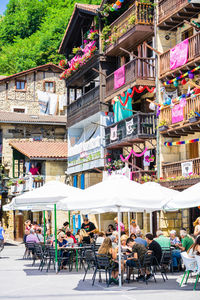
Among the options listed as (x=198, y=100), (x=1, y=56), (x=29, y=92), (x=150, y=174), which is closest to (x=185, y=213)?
(x=150, y=174)

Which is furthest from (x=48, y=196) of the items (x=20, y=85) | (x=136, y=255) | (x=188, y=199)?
(x=20, y=85)

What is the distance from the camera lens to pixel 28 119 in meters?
48.4

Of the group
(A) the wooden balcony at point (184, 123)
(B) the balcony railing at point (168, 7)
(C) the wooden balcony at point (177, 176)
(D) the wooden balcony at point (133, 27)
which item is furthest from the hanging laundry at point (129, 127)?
(B) the balcony railing at point (168, 7)

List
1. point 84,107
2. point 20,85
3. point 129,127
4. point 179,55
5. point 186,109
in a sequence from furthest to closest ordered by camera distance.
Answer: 1. point 20,85
2. point 84,107
3. point 129,127
4. point 179,55
5. point 186,109

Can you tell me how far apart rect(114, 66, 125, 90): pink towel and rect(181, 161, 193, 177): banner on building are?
289 inches

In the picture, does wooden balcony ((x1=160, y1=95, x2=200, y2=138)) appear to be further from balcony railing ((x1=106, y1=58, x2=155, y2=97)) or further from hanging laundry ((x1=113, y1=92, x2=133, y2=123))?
hanging laundry ((x1=113, y1=92, x2=133, y2=123))

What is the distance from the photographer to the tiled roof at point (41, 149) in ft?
142

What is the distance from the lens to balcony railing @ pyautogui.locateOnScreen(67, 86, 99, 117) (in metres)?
33.2

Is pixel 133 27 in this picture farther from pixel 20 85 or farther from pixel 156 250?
pixel 20 85

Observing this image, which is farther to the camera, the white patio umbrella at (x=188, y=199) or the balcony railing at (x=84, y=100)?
the balcony railing at (x=84, y=100)

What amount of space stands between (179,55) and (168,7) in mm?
3006

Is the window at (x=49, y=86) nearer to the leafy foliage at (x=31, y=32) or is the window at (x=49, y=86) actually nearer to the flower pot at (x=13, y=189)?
the leafy foliage at (x=31, y=32)

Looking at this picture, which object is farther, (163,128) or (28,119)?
(28,119)

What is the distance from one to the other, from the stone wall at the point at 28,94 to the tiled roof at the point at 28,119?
3.14m
